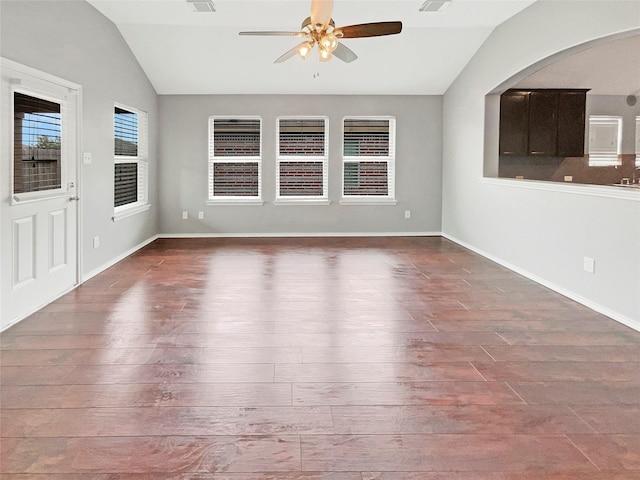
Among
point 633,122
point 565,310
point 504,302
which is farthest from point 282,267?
point 633,122

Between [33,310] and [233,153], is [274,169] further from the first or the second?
[33,310]

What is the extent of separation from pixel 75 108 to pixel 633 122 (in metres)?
7.24

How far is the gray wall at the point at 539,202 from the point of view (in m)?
4.23

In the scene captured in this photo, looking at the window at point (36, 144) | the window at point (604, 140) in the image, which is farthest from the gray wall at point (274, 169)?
the window at point (36, 144)

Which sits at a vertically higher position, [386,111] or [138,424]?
[386,111]

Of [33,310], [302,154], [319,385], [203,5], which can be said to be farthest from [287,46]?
[319,385]

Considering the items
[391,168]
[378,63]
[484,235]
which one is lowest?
[484,235]

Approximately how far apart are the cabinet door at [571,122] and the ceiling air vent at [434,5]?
2.62 m

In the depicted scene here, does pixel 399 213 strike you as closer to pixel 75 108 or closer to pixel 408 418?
pixel 75 108

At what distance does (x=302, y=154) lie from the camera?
354 inches

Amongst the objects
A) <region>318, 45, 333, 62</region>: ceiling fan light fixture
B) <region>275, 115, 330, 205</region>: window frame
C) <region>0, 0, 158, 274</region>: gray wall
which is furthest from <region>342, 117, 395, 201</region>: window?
<region>318, 45, 333, 62</region>: ceiling fan light fixture

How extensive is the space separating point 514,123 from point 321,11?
14.5ft

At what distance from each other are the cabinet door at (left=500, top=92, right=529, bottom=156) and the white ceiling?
82cm

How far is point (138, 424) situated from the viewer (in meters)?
2.51
